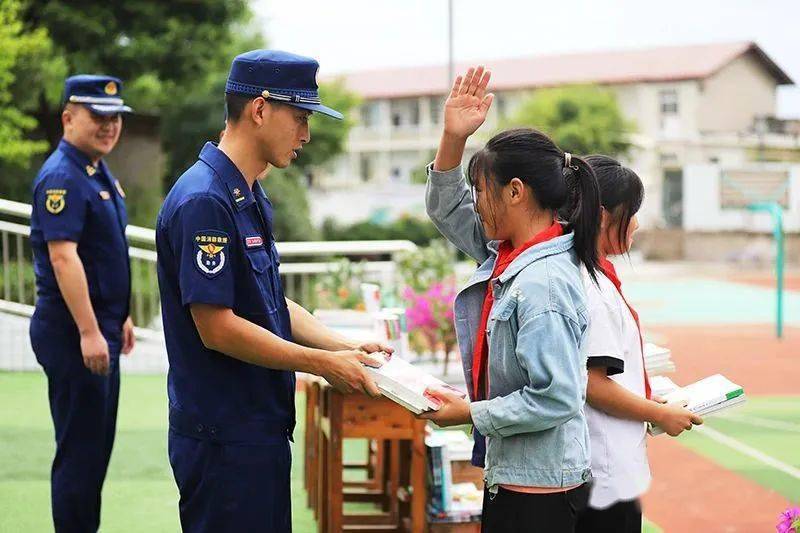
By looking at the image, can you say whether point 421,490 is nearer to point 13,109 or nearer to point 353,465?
point 353,465

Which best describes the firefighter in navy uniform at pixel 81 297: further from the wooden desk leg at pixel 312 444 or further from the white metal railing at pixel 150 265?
the white metal railing at pixel 150 265

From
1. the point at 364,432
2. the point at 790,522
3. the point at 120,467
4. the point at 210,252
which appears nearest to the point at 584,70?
the point at 120,467

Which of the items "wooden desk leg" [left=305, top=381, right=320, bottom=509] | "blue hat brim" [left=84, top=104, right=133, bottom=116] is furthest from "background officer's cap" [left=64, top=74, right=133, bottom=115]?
"wooden desk leg" [left=305, top=381, right=320, bottom=509]

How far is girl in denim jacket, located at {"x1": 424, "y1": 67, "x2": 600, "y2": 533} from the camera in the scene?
2.60m

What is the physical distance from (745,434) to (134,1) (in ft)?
41.0

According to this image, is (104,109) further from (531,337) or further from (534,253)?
(531,337)

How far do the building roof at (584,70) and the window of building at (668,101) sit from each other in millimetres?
673

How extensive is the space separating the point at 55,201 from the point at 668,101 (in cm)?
4944

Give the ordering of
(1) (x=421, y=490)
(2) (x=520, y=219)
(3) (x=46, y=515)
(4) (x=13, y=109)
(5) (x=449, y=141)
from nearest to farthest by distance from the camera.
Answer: (2) (x=520, y=219) → (5) (x=449, y=141) → (1) (x=421, y=490) → (3) (x=46, y=515) → (4) (x=13, y=109)

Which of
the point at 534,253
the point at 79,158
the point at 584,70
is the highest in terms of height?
the point at 584,70

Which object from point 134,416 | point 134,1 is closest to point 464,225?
point 134,416

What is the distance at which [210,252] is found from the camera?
2.75 metres

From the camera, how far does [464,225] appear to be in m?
3.16

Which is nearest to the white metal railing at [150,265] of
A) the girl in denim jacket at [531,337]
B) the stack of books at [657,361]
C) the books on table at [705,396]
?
the stack of books at [657,361]
